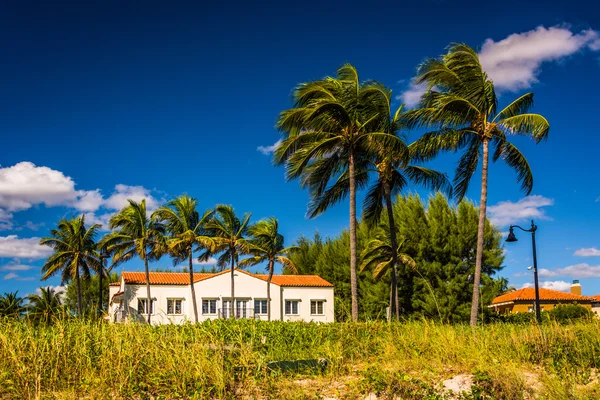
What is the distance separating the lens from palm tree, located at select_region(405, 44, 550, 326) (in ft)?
67.8

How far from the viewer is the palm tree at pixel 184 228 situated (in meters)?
42.6

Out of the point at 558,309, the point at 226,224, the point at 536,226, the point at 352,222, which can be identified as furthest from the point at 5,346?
the point at 226,224

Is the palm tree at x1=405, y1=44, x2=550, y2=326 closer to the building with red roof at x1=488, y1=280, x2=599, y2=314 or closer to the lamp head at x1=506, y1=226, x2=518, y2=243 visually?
the lamp head at x1=506, y1=226, x2=518, y2=243

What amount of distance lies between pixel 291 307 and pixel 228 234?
831 centimetres

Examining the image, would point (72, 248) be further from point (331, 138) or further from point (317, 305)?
point (331, 138)

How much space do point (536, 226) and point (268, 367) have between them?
709 inches

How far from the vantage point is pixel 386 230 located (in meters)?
43.4

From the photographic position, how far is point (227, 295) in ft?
149

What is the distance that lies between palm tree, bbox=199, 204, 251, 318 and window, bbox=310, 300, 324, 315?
23.1ft

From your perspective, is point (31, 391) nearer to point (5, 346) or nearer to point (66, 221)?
point (5, 346)

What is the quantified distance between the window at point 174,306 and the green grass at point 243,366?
1391 inches

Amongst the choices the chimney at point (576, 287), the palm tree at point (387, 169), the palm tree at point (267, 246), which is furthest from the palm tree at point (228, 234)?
the chimney at point (576, 287)

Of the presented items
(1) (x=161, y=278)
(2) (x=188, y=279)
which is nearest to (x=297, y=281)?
(2) (x=188, y=279)

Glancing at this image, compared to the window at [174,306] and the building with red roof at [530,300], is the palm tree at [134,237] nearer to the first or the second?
the window at [174,306]
